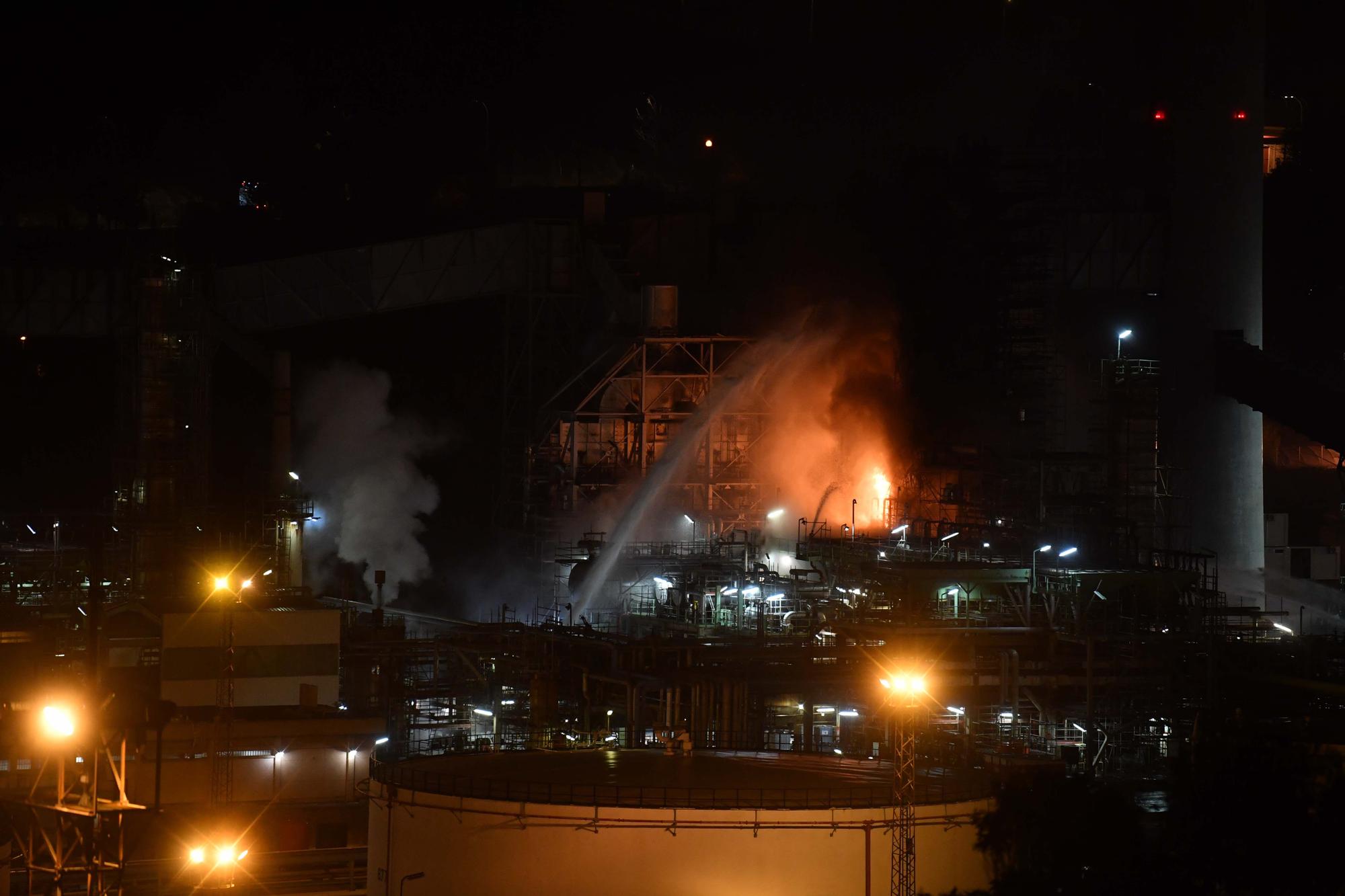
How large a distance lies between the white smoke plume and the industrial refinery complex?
127 millimetres

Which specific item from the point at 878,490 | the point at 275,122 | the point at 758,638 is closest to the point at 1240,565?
the point at 878,490

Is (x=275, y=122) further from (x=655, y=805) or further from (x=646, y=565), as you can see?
(x=655, y=805)

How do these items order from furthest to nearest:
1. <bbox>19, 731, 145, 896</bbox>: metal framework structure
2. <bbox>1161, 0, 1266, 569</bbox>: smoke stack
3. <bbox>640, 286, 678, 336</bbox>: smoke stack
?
<bbox>640, 286, 678, 336</bbox>: smoke stack, <bbox>1161, 0, 1266, 569</bbox>: smoke stack, <bbox>19, 731, 145, 896</bbox>: metal framework structure

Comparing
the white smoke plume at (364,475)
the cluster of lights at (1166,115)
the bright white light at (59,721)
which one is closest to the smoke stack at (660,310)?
the white smoke plume at (364,475)

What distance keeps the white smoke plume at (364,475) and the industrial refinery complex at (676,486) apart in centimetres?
13

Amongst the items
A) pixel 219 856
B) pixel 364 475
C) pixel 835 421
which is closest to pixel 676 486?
pixel 835 421

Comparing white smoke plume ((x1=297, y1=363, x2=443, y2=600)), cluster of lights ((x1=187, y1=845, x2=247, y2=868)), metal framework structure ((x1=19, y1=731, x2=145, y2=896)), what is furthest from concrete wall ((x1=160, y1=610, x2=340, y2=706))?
metal framework structure ((x1=19, y1=731, x2=145, y2=896))

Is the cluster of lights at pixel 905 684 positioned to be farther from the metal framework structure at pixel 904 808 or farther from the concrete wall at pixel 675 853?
the concrete wall at pixel 675 853

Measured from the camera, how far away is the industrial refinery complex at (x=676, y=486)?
36719 millimetres

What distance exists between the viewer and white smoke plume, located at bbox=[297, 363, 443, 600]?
56469 millimetres

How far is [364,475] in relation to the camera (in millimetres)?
56719

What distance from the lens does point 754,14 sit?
63.5 meters

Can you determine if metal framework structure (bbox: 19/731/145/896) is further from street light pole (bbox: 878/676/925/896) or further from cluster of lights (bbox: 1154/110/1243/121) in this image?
cluster of lights (bbox: 1154/110/1243/121)

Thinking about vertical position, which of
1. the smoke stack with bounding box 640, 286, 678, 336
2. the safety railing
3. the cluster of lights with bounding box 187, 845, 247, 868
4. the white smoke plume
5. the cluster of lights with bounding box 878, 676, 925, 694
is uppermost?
the smoke stack with bounding box 640, 286, 678, 336
